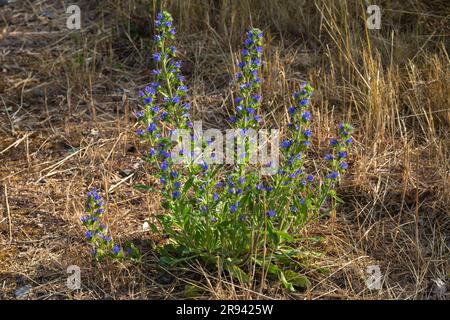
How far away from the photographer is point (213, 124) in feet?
15.0

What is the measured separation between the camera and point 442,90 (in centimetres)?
439

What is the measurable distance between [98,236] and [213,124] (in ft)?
4.99

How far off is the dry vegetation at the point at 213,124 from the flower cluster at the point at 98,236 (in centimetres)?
8

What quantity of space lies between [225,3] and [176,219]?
94.9 inches

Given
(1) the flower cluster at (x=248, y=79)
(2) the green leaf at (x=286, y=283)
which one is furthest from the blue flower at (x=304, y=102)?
(2) the green leaf at (x=286, y=283)

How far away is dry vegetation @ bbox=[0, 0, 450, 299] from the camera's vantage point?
3.37 meters

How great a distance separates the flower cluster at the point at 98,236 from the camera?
3148 mm
